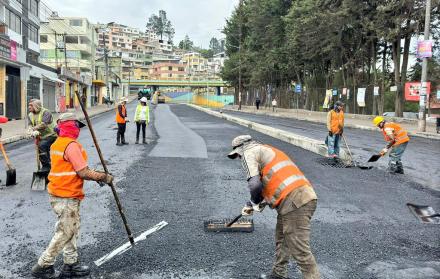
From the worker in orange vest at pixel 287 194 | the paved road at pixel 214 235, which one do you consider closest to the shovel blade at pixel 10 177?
the paved road at pixel 214 235

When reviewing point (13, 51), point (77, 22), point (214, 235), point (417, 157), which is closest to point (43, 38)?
point (77, 22)

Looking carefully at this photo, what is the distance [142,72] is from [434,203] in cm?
14154

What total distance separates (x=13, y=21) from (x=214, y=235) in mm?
38965

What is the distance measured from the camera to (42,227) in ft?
20.2

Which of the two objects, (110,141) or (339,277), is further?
(110,141)

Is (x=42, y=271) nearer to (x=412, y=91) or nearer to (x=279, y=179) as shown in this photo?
(x=279, y=179)

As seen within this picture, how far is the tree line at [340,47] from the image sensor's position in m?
28.1

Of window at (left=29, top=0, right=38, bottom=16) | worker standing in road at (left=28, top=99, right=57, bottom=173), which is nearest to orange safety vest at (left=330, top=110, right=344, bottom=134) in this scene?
worker standing in road at (left=28, top=99, right=57, bottom=173)

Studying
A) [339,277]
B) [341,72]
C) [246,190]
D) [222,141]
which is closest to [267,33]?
[341,72]

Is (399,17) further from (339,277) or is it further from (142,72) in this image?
(142,72)

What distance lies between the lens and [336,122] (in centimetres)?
1212

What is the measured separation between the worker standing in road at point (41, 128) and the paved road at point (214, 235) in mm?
700

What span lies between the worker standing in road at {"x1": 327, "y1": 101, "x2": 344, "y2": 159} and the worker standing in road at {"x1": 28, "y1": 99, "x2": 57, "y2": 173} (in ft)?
23.8

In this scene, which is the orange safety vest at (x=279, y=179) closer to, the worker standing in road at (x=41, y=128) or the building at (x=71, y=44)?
the worker standing in road at (x=41, y=128)
